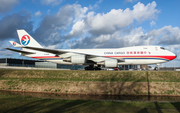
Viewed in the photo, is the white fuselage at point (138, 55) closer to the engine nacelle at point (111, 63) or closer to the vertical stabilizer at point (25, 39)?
the engine nacelle at point (111, 63)

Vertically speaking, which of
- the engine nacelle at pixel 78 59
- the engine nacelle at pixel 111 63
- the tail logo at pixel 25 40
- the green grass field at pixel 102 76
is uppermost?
the tail logo at pixel 25 40

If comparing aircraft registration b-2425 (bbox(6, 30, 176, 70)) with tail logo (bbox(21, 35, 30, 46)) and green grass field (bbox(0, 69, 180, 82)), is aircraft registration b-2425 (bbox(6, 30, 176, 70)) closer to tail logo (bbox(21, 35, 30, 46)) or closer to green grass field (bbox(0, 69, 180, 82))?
green grass field (bbox(0, 69, 180, 82))

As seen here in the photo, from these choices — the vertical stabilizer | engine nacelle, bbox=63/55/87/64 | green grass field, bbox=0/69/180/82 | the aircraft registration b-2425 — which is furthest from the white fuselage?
the vertical stabilizer

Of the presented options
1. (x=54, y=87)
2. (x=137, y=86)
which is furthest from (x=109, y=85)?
(x=54, y=87)

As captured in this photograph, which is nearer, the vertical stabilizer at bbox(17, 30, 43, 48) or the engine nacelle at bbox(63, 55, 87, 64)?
the engine nacelle at bbox(63, 55, 87, 64)

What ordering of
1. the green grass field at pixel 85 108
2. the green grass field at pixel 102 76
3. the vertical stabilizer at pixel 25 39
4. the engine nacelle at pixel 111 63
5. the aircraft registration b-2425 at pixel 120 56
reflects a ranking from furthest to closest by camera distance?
the vertical stabilizer at pixel 25 39 < the aircraft registration b-2425 at pixel 120 56 < the engine nacelle at pixel 111 63 < the green grass field at pixel 102 76 < the green grass field at pixel 85 108

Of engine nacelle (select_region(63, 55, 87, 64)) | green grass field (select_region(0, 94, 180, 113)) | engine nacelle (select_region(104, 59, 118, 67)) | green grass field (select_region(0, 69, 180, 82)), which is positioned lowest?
green grass field (select_region(0, 94, 180, 113))

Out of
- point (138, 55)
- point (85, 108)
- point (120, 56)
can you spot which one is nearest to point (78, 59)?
point (120, 56)

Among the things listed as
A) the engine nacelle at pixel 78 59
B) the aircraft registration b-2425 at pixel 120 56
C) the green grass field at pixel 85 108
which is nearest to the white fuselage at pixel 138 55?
the aircraft registration b-2425 at pixel 120 56

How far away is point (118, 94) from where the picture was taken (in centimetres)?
1744

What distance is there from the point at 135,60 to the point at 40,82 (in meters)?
16.2

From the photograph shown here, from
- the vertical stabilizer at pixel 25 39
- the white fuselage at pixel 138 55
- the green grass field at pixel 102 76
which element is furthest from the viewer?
the vertical stabilizer at pixel 25 39

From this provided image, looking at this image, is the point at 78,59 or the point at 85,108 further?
the point at 78,59

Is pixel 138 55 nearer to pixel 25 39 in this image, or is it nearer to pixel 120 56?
pixel 120 56
